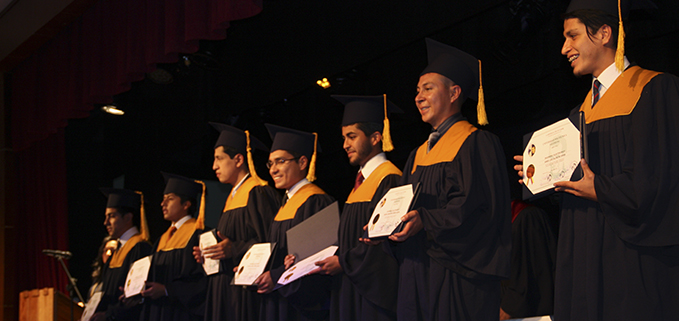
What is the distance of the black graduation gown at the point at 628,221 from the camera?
212 centimetres

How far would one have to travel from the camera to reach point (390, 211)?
2902 millimetres

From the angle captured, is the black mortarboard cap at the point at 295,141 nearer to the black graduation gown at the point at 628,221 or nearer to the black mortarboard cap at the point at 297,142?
the black mortarboard cap at the point at 297,142

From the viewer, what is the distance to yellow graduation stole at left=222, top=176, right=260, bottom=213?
479 cm

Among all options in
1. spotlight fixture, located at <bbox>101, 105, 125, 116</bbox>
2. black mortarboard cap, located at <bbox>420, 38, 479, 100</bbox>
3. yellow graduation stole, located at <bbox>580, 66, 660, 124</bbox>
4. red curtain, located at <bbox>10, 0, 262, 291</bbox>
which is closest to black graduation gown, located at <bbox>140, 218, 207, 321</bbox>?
red curtain, located at <bbox>10, 0, 262, 291</bbox>

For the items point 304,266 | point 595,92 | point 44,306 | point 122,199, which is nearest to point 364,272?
point 304,266

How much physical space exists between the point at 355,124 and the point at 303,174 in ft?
2.53

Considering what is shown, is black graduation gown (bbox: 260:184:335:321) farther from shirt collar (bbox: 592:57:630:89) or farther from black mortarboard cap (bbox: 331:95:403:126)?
shirt collar (bbox: 592:57:630:89)

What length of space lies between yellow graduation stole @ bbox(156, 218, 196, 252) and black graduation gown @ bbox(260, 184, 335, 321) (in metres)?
1.24

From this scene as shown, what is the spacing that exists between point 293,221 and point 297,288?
0.59 meters

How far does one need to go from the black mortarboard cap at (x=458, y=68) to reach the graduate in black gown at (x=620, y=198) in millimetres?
844

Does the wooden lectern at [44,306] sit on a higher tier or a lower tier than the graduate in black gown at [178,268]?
lower

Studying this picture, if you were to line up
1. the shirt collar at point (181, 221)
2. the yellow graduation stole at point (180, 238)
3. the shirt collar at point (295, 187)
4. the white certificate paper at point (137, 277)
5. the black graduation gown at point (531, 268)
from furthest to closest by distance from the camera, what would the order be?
the shirt collar at point (181, 221)
the yellow graduation stole at point (180, 238)
the white certificate paper at point (137, 277)
the shirt collar at point (295, 187)
the black graduation gown at point (531, 268)

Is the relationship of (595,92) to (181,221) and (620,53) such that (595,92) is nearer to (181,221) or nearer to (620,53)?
(620,53)

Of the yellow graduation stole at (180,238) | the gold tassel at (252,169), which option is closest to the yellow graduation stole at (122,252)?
the yellow graduation stole at (180,238)
